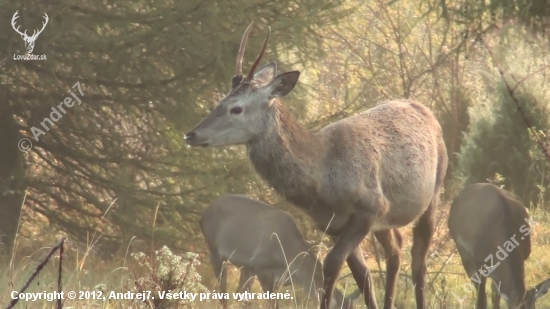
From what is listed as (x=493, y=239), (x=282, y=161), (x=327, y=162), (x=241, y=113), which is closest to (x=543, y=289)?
(x=493, y=239)

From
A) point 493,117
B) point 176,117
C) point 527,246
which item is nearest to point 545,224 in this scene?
point 493,117

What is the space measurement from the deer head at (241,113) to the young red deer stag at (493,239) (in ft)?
7.12

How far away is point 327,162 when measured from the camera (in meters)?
5.80

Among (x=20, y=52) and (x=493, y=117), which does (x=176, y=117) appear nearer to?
(x=20, y=52)

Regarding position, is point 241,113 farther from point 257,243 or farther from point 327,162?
point 257,243

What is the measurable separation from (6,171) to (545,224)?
244 inches

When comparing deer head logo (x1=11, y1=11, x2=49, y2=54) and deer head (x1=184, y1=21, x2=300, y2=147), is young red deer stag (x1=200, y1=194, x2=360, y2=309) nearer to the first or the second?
deer head (x1=184, y1=21, x2=300, y2=147)

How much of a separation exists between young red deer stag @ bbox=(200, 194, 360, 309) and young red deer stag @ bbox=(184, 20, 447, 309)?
1.27 metres

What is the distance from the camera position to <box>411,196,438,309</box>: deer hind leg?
22.7 ft

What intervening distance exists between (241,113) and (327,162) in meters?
0.65

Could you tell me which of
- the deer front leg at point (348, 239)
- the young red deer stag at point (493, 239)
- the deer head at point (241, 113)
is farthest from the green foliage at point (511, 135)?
the deer head at point (241, 113)

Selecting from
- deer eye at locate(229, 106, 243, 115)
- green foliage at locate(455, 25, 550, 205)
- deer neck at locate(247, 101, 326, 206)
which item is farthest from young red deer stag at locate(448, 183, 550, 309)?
green foliage at locate(455, 25, 550, 205)

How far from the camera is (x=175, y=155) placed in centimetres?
913

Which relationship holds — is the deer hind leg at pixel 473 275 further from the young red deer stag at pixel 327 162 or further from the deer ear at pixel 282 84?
the deer ear at pixel 282 84
